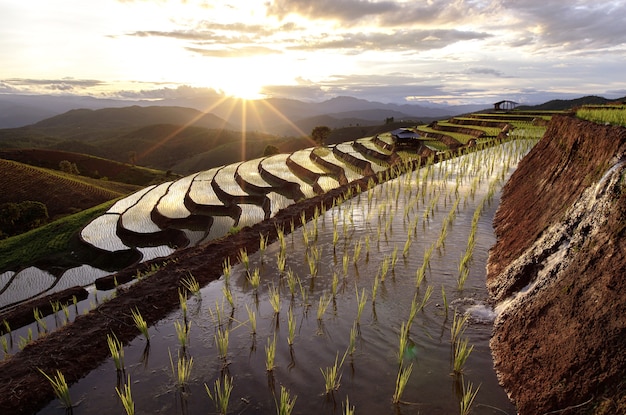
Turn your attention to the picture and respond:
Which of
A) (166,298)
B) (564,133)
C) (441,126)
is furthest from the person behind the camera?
(441,126)

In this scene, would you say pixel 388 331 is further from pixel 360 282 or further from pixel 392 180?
pixel 392 180

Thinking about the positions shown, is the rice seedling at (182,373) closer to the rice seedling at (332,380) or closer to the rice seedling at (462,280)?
the rice seedling at (332,380)

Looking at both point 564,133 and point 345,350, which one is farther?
point 564,133

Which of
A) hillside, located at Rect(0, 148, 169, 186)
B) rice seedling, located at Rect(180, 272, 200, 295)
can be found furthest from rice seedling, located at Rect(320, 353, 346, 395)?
hillside, located at Rect(0, 148, 169, 186)

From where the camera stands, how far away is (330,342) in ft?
17.6

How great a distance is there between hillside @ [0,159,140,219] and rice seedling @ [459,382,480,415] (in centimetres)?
3616

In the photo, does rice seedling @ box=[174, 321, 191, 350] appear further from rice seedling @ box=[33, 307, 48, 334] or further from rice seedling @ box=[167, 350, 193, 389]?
rice seedling @ box=[33, 307, 48, 334]

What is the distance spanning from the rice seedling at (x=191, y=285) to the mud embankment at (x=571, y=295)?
16.0ft

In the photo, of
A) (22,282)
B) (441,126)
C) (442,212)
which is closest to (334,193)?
(442,212)

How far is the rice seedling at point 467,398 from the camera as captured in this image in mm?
3863

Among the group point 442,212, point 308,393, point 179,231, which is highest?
point 442,212

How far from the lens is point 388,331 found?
18.0 ft

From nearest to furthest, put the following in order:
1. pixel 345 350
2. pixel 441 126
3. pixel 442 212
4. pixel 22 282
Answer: pixel 345 350, pixel 442 212, pixel 22 282, pixel 441 126

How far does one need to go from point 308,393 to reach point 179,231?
39.7 feet
